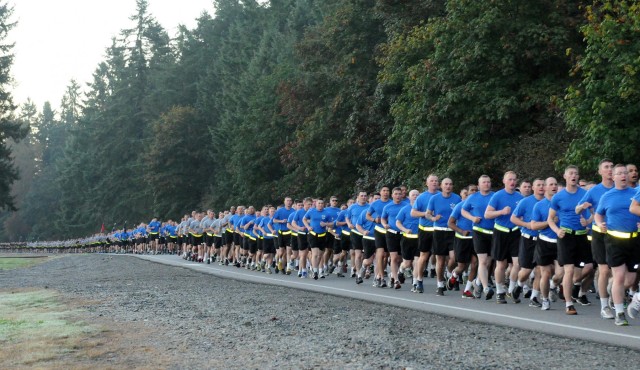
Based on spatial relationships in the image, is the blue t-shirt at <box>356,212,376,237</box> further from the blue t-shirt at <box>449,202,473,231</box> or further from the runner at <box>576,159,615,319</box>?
the runner at <box>576,159,615,319</box>

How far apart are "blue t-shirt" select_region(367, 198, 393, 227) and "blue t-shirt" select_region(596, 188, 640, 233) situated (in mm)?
9454

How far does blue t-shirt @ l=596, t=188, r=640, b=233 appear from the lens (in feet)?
41.4

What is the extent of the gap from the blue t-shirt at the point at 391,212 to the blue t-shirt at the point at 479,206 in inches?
149

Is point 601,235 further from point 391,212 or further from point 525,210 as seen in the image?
point 391,212

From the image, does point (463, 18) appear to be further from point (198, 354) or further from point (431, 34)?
point (198, 354)

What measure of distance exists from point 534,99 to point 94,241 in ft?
221

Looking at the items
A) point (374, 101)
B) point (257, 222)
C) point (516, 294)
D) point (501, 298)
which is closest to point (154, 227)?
point (374, 101)

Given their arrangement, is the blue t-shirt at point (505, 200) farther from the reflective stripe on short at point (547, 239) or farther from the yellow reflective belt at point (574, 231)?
the yellow reflective belt at point (574, 231)

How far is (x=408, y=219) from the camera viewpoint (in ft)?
66.4

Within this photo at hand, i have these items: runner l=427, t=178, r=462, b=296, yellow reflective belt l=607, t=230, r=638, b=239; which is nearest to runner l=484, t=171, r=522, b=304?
runner l=427, t=178, r=462, b=296

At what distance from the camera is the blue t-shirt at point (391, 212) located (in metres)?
21.0

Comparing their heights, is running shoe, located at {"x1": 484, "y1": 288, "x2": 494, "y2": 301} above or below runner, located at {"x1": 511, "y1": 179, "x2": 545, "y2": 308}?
below

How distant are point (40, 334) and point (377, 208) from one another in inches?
425

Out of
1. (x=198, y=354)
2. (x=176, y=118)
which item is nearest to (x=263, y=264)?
(x=198, y=354)
